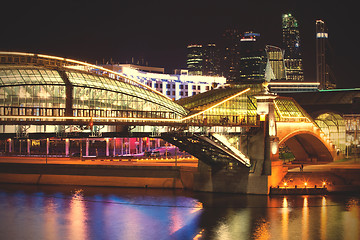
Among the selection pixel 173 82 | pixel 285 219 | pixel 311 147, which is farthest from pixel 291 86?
pixel 285 219

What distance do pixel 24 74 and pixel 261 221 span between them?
24.3m

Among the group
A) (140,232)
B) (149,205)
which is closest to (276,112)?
(149,205)

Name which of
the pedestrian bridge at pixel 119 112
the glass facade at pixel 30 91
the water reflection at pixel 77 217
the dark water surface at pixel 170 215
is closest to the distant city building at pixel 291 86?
the pedestrian bridge at pixel 119 112

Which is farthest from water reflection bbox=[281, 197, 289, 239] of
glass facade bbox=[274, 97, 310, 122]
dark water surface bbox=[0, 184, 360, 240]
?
glass facade bbox=[274, 97, 310, 122]

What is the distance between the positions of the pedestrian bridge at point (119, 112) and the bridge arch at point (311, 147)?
387 inches

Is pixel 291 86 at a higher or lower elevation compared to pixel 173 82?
higher

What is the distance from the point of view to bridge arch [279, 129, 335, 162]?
7775 centimetres

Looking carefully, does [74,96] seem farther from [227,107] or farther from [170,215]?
[227,107]

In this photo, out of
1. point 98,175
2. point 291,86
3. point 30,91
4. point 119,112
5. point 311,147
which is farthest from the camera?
point 291,86

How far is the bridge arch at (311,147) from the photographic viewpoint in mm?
77750

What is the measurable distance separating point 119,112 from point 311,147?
33662 millimetres

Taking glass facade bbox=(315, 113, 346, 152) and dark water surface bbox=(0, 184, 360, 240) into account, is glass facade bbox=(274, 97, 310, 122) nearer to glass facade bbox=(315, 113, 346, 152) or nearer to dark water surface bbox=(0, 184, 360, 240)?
glass facade bbox=(315, 113, 346, 152)

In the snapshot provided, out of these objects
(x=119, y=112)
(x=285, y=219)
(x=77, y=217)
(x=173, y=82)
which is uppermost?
Answer: (x=173, y=82)

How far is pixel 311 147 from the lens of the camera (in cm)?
8050
